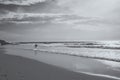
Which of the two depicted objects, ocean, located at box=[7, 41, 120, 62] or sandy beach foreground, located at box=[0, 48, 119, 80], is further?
ocean, located at box=[7, 41, 120, 62]

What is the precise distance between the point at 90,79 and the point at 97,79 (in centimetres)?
28

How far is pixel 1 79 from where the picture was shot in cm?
642

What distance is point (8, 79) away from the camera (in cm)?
655

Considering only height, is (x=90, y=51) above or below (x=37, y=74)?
below

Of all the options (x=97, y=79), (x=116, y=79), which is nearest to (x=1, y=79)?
(x=97, y=79)

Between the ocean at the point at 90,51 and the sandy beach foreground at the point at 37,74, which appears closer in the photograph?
the sandy beach foreground at the point at 37,74

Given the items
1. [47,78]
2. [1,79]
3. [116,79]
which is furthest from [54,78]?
[116,79]

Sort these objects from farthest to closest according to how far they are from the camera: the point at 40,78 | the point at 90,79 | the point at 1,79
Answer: the point at 90,79
the point at 40,78
the point at 1,79

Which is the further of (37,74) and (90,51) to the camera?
(90,51)

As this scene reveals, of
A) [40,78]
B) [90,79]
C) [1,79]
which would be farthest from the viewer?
[90,79]

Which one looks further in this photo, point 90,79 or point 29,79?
point 90,79

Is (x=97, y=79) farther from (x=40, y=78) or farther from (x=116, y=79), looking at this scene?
(x=40, y=78)

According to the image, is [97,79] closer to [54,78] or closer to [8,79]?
[54,78]

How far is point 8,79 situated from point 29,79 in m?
0.72
